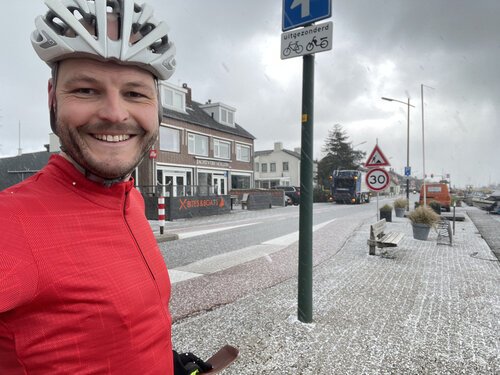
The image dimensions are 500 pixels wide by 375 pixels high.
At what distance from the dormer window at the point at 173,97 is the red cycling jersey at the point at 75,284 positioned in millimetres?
25777

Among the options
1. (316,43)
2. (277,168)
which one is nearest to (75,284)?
(316,43)

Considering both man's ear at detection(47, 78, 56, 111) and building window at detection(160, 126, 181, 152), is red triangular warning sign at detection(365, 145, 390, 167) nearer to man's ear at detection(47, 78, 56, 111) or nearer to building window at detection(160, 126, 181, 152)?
man's ear at detection(47, 78, 56, 111)

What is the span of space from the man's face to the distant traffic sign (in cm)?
266

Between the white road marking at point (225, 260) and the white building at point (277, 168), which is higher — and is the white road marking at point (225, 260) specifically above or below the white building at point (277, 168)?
below

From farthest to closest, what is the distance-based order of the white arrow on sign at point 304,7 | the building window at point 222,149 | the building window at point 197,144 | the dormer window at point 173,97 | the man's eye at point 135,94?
the building window at point 222,149 < the building window at point 197,144 < the dormer window at point 173,97 < the white arrow on sign at point 304,7 < the man's eye at point 135,94

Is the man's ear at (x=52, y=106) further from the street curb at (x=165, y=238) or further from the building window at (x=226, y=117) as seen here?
the building window at (x=226, y=117)

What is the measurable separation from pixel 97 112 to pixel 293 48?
115 inches

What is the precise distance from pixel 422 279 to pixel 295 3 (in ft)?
14.8

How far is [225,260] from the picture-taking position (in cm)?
704

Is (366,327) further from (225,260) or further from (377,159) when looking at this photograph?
(377,159)

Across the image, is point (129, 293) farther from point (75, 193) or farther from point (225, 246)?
point (225, 246)

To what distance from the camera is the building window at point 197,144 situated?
2756cm

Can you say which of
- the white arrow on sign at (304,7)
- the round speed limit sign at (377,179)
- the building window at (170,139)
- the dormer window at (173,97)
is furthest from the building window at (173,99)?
the white arrow on sign at (304,7)

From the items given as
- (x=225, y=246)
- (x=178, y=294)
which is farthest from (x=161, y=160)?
(x=178, y=294)
